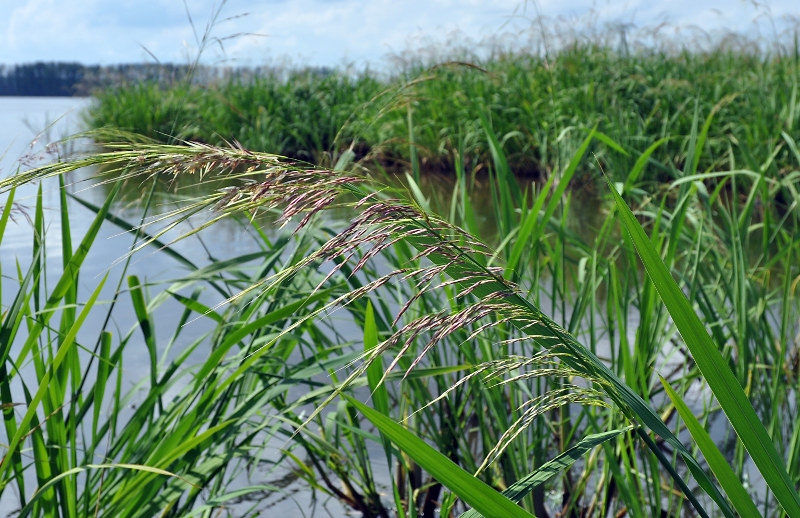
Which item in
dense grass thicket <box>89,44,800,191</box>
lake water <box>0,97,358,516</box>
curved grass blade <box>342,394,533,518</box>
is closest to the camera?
curved grass blade <box>342,394,533,518</box>

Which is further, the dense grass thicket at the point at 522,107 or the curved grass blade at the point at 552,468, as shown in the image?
the dense grass thicket at the point at 522,107

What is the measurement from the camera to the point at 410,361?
2.97ft

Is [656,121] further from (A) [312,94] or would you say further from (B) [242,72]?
(B) [242,72]

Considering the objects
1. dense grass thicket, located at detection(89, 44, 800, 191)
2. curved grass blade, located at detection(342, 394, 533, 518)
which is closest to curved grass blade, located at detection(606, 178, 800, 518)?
curved grass blade, located at detection(342, 394, 533, 518)

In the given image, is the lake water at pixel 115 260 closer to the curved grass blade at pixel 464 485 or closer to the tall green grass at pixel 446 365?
the tall green grass at pixel 446 365

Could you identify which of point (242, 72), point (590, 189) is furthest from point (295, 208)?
point (242, 72)

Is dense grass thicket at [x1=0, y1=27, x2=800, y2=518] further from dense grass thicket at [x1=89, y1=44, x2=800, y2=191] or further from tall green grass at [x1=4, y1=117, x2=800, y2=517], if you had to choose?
dense grass thicket at [x1=89, y1=44, x2=800, y2=191]

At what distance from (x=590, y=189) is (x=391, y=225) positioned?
3785 millimetres

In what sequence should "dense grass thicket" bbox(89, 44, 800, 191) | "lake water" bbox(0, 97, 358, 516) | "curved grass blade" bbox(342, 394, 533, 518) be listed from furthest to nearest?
"dense grass thicket" bbox(89, 44, 800, 191)
"lake water" bbox(0, 97, 358, 516)
"curved grass blade" bbox(342, 394, 533, 518)

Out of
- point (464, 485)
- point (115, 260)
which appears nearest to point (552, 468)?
point (464, 485)

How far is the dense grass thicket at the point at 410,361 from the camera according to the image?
1.30 feet

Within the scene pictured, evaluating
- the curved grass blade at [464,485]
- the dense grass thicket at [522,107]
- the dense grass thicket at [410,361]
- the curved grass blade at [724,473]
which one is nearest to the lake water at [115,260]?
the dense grass thicket at [410,361]

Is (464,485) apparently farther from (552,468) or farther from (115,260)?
(115,260)

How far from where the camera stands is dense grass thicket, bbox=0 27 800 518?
40 cm
